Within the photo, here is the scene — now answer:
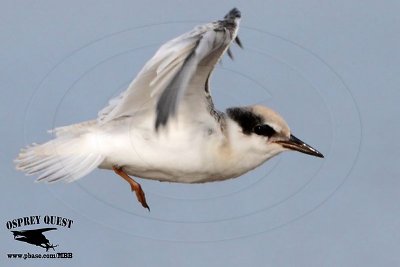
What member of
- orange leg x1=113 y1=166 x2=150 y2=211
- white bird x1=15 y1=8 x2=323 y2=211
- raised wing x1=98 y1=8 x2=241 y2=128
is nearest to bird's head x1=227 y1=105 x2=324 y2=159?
white bird x1=15 y1=8 x2=323 y2=211

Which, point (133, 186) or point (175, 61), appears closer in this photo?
point (175, 61)

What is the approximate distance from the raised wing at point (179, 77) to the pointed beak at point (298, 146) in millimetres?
814

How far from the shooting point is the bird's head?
1257cm

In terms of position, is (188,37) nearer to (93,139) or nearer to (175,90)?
(175,90)

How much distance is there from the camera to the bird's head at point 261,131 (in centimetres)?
1257

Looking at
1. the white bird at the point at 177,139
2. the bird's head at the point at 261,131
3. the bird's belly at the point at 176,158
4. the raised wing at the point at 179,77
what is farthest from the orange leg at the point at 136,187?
the bird's head at the point at 261,131

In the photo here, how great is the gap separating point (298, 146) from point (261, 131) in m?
0.40

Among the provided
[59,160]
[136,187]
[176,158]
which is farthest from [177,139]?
[59,160]

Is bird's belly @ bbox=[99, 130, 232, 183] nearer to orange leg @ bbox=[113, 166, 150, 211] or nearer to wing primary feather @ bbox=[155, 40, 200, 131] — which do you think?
orange leg @ bbox=[113, 166, 150, 211]

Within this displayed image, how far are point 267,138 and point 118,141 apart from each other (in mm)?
1249

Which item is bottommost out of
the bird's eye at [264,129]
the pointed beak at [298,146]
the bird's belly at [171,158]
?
the bird's belly at [171,158]

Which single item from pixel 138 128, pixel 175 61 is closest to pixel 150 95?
pixel 138 128

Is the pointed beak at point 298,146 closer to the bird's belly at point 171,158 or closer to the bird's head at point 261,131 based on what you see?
the bird's head at point 261,131

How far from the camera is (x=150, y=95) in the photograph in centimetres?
1224
